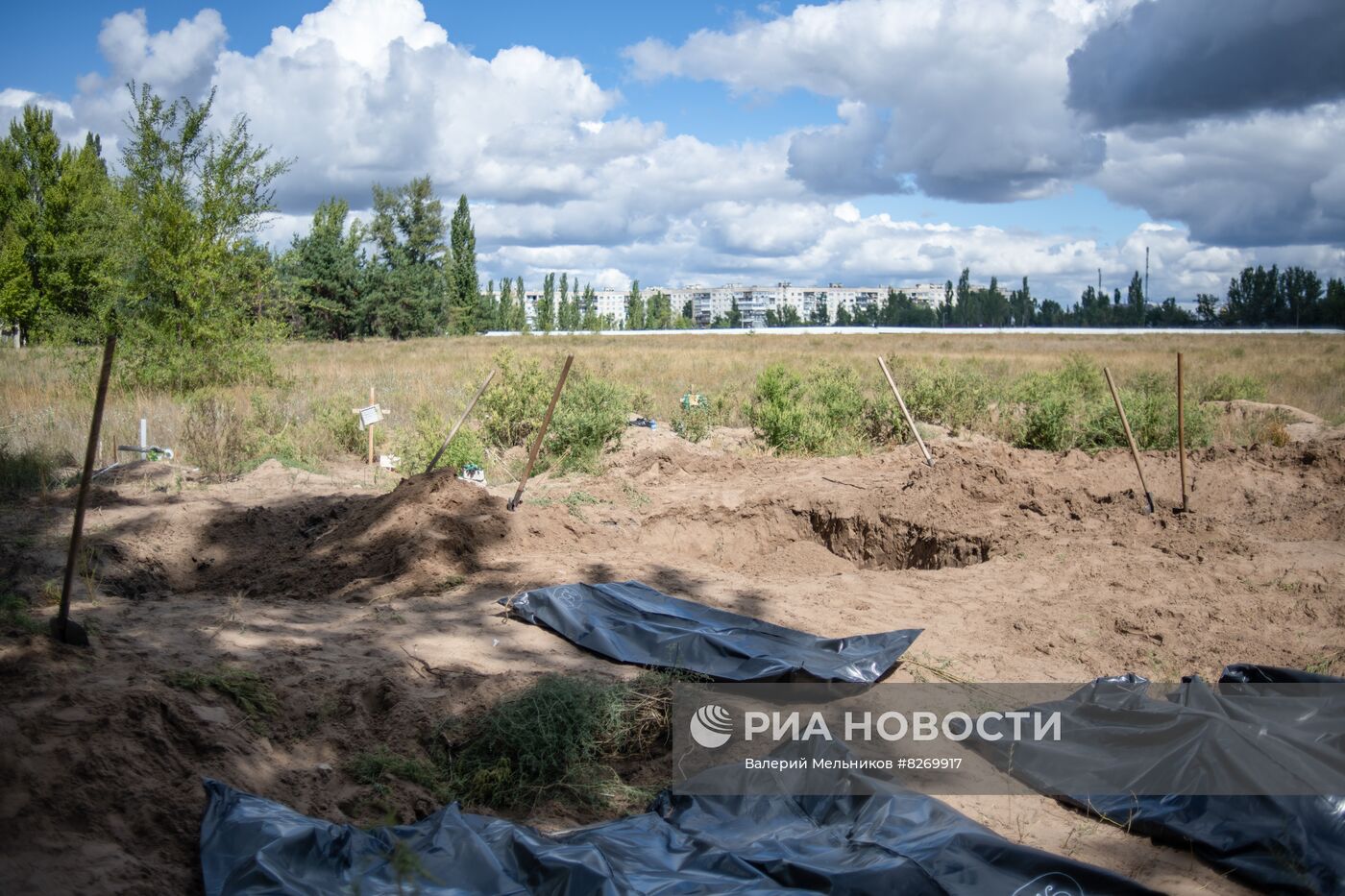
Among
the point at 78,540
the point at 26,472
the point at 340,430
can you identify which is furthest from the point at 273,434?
the point at 78,540

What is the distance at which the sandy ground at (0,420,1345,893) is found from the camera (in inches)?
142

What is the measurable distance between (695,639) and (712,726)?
735mm

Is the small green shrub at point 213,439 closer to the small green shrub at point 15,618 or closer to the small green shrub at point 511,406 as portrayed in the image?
the small green shrub at point 511,406

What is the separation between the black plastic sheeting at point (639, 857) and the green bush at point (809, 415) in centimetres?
929

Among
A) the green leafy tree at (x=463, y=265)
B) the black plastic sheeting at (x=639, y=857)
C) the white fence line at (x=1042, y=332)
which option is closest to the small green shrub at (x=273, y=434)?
the black plastic sheeting at (x=639, y=857)

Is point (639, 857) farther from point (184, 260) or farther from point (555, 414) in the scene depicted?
point (184, 260)

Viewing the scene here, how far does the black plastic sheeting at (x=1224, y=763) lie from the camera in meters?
3.47

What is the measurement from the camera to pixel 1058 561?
779 cm

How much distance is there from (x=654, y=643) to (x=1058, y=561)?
4146 mm

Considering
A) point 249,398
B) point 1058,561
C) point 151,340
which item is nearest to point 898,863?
point 1058,561

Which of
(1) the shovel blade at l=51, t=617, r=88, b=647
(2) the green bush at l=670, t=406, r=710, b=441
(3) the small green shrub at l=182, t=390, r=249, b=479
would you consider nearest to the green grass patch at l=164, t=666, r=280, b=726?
(1) the shovel blade at l=51, t=617, r=88, b=647

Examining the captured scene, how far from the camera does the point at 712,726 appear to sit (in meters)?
4.71

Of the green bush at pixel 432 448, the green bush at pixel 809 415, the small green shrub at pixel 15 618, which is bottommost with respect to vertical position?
the small green shrub at pixel 15 618

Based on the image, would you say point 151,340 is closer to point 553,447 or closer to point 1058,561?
point 553,447
